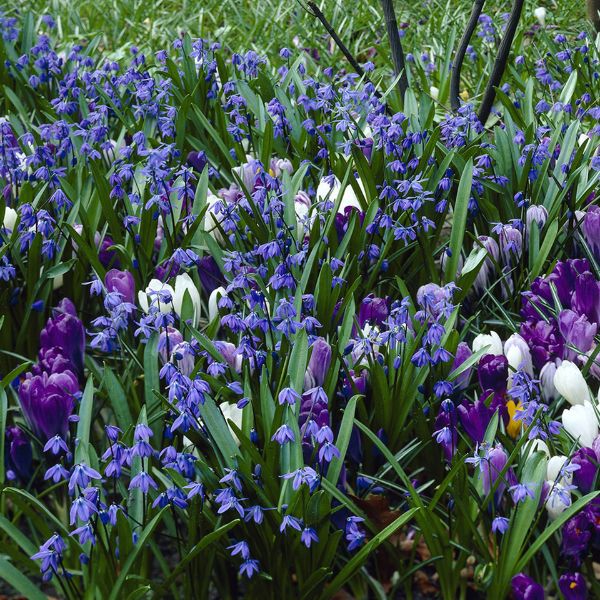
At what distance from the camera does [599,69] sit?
3.96 m

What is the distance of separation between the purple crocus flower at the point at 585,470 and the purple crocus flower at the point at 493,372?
0.26 metres

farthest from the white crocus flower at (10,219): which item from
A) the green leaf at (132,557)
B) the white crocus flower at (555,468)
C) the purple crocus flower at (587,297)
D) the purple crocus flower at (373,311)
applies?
the white crocus flower at (555,468)

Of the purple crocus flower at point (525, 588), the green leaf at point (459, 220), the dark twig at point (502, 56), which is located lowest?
the purple crocus flower at point (525, 588)

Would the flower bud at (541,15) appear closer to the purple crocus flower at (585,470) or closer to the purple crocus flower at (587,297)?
the purple crocus flower at (587,297)

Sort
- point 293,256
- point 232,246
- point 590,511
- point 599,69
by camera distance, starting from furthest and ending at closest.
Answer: point 599,69, point 232,246, point 293,256, point 590,511

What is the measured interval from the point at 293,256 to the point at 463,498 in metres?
0.77

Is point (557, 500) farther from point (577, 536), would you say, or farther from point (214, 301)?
point (214, 301)

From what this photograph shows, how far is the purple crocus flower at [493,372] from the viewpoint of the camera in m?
1.98

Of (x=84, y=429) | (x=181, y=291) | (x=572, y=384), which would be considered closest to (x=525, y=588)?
(x=572, y=384)

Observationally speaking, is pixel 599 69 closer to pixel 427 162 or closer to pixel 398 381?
pixel 427 162

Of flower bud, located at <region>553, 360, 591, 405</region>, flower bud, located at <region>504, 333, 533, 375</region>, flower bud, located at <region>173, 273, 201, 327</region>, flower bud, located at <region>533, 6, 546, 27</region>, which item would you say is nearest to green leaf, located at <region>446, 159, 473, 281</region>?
flower bud, located at <region>504, 333, 533, 375</region>

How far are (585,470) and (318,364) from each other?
0.58m

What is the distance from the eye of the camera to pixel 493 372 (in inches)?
78.2

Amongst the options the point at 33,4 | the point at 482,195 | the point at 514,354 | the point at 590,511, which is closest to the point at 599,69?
the point at 482,195
